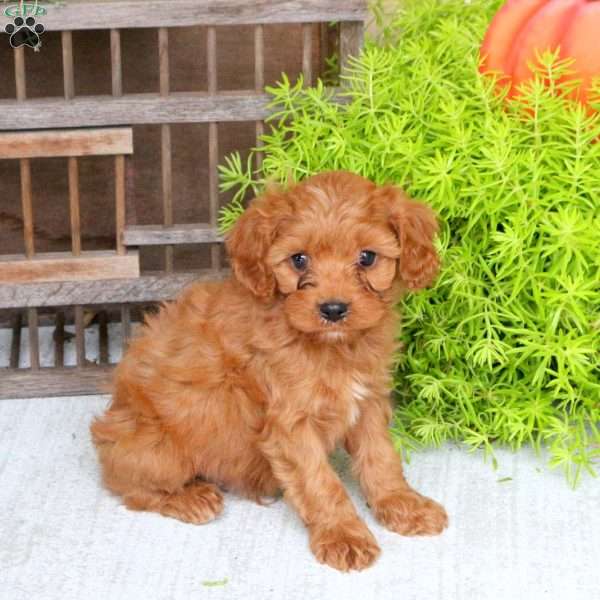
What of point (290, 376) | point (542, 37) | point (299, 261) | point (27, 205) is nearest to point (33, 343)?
point (27, 205)

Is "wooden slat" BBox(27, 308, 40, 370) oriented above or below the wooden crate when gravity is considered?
below

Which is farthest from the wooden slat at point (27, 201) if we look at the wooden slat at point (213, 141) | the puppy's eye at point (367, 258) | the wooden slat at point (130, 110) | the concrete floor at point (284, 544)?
the puppy's eye at point (367, 258)

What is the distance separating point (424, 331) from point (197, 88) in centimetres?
142

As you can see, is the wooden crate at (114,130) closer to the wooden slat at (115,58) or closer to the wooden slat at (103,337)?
the wooden slat at (115,58)

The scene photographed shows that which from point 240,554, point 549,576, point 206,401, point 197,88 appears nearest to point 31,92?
point 197,88

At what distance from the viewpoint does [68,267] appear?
3863 mm

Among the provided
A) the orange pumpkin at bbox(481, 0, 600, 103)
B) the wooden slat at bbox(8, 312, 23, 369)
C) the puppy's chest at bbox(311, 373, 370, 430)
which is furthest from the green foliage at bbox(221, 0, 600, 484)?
the wooden slat at bbox(8, 312, 23, 369)

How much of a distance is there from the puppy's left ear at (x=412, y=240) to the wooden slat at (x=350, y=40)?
101cm

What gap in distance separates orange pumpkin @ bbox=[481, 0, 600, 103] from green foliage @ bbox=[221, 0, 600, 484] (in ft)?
0.19

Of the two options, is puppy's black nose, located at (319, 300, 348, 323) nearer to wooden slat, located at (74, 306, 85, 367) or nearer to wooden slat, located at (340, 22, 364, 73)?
wooden slat, located at (340, 22, 364, 73)

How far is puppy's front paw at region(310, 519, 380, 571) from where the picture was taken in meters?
2.91

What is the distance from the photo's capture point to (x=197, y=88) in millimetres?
4332

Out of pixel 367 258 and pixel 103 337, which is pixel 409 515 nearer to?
pixel 367 258

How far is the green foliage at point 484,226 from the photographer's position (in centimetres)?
323
